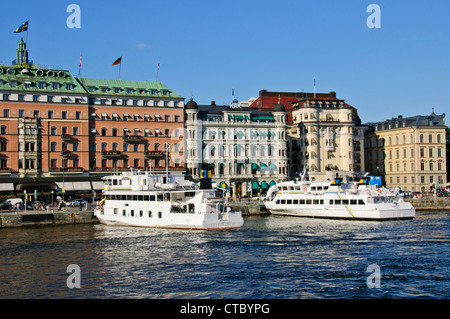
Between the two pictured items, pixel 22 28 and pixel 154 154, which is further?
pixel 154 154

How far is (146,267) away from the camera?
43.5m

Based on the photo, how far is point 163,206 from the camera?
70938 millimetres

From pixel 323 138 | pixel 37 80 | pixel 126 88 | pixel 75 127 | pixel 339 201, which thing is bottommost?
pixel 339 201

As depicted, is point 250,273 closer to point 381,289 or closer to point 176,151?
point 381,289

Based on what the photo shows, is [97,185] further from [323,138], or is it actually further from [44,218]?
[323,138]

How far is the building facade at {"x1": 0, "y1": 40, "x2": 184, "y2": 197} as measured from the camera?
100375 mm

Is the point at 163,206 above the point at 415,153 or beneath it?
beneath

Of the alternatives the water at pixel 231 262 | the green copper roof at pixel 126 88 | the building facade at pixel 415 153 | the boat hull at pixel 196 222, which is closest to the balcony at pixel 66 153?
the green copper roof at pixel 126 88

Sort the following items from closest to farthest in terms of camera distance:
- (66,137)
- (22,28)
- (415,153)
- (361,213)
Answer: (361,213)
(22,28)
(66,137)
(415,153)

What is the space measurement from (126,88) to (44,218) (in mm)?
41333

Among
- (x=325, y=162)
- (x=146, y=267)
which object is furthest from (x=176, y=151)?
(x=146, y=267)

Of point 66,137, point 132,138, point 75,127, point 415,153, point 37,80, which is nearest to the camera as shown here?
point 66,137

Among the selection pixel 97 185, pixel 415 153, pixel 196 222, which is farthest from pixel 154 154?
pixel 415 153

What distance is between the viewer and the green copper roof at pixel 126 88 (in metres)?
110
